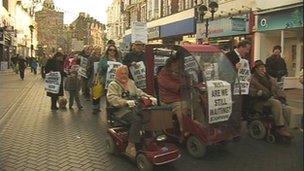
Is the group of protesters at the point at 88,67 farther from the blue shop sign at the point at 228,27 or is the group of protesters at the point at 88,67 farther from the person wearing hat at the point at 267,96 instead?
the blue shop sign at the point at 228,27

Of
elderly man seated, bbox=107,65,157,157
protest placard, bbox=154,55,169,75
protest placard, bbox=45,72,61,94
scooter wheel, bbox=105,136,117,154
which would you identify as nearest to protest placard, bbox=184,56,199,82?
elderly man seated, bbox=107,65,157,157

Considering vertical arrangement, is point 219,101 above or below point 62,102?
above

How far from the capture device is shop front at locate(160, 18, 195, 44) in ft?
98.2

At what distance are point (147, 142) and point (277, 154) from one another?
219cm

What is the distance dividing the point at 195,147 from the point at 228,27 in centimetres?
1692

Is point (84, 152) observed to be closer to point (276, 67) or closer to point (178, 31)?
point (276, 67)

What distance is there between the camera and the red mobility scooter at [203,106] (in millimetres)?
7125

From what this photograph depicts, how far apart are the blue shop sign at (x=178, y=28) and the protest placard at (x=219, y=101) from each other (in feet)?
72.5

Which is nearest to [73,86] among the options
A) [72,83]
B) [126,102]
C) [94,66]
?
[72,83]

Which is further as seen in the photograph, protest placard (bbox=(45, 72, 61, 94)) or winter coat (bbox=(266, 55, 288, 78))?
protest placard (bbox=(45, 72, 61, 94))

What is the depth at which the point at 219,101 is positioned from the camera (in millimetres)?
7227

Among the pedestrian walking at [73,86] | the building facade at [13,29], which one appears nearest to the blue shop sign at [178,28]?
the building facade at [13,29]

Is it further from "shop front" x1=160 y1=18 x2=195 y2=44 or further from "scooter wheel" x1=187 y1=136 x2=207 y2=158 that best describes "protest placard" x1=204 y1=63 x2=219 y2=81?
"shop front" x1=160 y1=18 x2=195 y2=44

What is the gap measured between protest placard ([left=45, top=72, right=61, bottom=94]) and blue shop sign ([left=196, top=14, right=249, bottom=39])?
10.1 m
